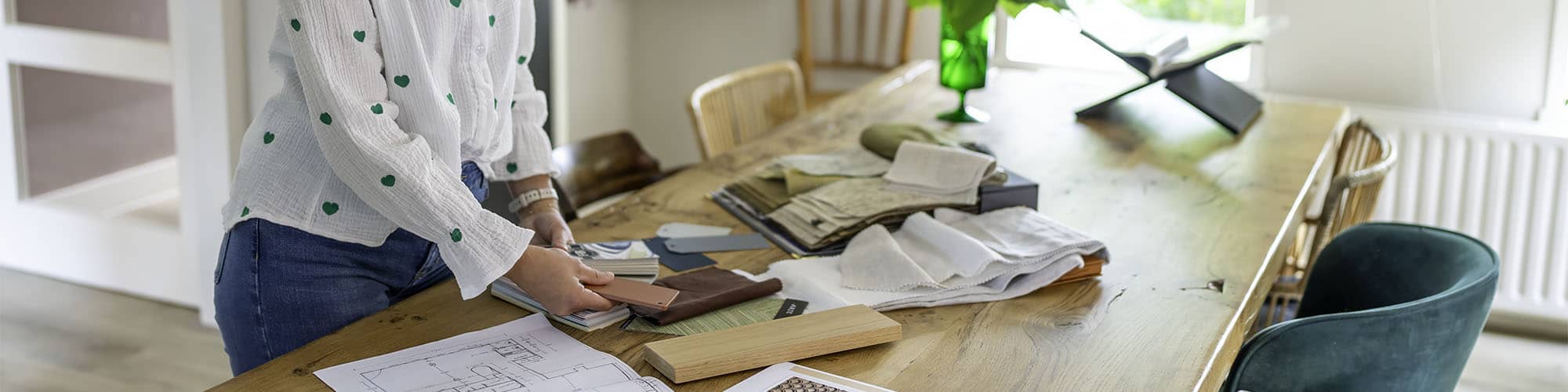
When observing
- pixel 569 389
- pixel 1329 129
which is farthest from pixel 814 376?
pixel 1329 129

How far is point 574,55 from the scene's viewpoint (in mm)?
4152

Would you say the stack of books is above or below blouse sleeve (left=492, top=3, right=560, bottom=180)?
below

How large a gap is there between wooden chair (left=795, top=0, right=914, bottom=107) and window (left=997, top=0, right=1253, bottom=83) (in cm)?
30

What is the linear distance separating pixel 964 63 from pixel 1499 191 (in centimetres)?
155

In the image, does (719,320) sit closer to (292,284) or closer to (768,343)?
(768,343)

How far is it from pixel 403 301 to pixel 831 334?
0.51 m

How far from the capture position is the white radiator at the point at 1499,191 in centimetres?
316

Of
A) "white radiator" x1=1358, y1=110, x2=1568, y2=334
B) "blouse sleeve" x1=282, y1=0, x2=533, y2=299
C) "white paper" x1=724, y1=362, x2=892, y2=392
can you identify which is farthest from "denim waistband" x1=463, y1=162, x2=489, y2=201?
"white radiator" x1=1358, y1=110, x2=1568, y2=334

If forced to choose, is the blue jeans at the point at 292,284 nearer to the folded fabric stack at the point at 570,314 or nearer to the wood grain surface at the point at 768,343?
the folded fabric stack at the point at 570,314

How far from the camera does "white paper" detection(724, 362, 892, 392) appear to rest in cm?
127

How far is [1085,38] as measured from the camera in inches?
146

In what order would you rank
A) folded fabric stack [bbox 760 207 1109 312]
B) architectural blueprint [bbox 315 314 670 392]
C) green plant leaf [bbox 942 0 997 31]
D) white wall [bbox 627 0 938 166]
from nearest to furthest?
architectural blueprint [bbox 315 314 670 392] < folded fabric stack [bbox 760 207 1109 312] < green plant leaf [bbox 942 0 997 31] < white wall [bbox 627 0 938 166]

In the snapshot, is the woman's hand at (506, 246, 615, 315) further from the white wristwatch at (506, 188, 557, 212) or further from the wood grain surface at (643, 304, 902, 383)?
the white wristwatch at (506, 188, 557, 212)

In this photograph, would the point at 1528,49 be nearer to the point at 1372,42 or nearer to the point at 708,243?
the point at 1372,42
